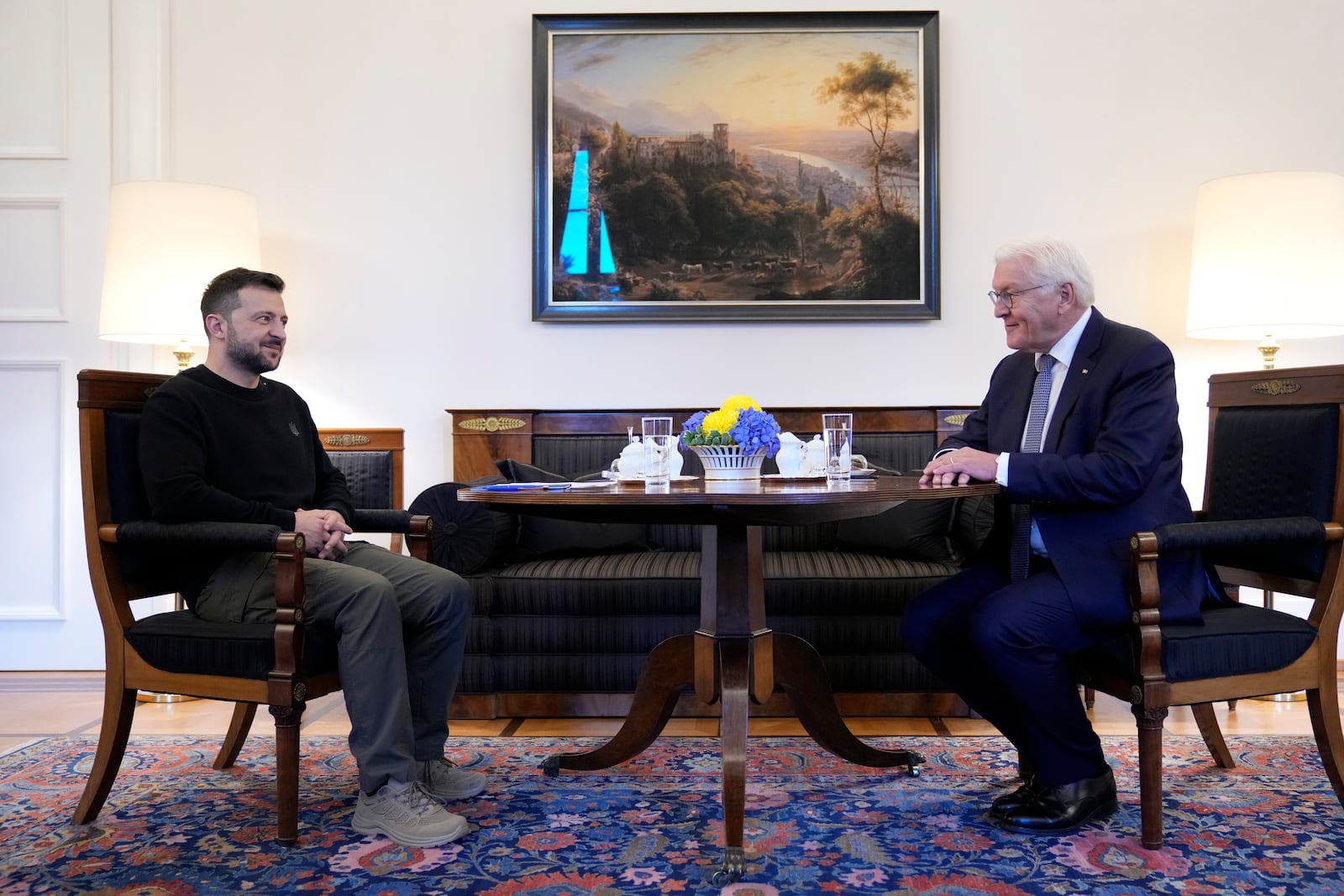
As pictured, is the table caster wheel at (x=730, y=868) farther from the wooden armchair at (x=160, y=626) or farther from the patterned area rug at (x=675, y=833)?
the wooden armchair at (x=160, y=626)

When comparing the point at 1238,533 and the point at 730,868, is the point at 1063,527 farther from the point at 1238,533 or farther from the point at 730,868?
the point at 730,868

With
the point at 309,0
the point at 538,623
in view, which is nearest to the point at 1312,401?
the point at 538,623

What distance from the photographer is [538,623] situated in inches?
132

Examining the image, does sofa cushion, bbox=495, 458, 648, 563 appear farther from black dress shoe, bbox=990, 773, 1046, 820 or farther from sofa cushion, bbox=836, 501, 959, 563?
black dress shoe, bbox=990, 773, 1046, 820

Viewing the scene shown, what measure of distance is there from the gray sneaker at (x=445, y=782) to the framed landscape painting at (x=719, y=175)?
2.09 metres

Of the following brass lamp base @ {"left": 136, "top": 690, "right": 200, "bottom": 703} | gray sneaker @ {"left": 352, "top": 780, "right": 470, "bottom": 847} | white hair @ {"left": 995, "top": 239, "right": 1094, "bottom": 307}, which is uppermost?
white hair @ {"left": 995, "top": 239, "right": 1094, "bottom": 307}

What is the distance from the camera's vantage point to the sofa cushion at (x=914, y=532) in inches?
139

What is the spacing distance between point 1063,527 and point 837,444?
22.7 inches

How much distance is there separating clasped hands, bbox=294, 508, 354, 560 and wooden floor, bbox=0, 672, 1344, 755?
1.01 m

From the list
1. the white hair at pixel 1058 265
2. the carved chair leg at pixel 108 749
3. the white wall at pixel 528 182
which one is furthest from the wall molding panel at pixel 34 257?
the white hair at pixel 1058 265

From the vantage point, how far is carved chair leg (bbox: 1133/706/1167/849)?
85.1 inches

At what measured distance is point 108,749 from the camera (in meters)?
2.40

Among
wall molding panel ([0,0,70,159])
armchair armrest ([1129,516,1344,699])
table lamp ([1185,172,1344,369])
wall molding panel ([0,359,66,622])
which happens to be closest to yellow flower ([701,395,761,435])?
armchair armrest ([1129,516,1344,699])

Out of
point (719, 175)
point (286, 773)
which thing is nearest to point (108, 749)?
point (286, 773)
